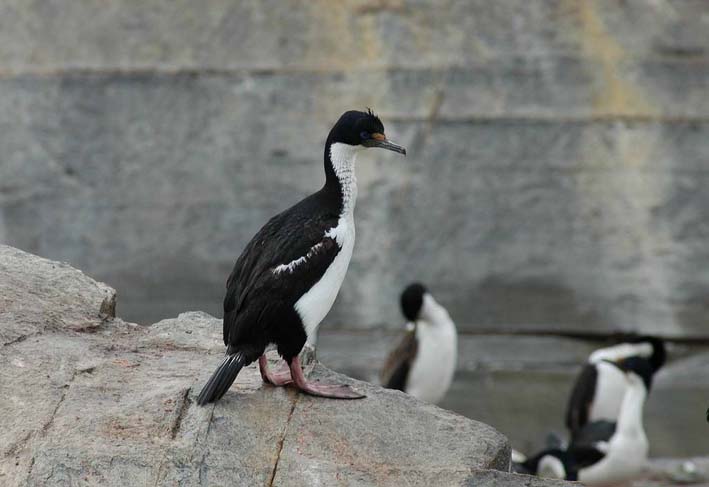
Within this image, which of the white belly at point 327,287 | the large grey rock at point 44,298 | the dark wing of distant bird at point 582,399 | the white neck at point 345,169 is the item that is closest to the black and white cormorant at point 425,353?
the dark wing of distant bird at point 582,399

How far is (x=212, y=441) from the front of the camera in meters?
4.74

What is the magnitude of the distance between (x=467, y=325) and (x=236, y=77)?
287cm

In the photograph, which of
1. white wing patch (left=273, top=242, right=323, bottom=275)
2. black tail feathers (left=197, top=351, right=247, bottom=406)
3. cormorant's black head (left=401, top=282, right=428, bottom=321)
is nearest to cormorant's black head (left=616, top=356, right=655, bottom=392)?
cormorant's black head (left=401, top=282, right=428, bottom=321)

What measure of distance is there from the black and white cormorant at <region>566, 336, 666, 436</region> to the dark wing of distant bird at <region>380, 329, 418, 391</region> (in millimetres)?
1321

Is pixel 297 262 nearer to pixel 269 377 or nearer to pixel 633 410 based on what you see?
pixel 269 377

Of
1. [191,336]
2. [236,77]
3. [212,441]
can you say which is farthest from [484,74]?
[212,441]

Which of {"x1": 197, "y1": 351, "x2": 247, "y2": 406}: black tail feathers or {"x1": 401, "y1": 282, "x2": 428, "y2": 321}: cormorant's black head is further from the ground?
{"x1": 197, "y1": 351, "x2": 247, "y2": 406}: black tail feathers

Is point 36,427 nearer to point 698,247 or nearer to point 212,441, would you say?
point 212,441

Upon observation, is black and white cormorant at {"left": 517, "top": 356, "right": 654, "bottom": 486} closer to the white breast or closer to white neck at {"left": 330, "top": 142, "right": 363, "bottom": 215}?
the white breast

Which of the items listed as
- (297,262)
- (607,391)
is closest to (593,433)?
(607,391)

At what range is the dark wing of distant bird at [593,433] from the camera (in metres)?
9.47

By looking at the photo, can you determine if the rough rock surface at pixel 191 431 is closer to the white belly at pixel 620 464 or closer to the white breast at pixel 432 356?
the white belly at pixel 620 464

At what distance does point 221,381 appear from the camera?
4844 mm

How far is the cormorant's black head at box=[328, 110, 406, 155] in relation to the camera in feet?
17.7
